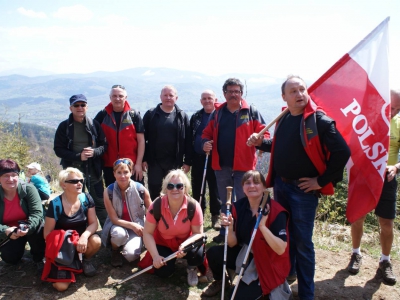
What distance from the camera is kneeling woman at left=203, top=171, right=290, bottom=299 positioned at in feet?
13.4

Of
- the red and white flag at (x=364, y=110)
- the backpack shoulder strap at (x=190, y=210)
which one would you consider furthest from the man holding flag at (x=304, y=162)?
the backpack shoulder strap at (x=190, y=210)

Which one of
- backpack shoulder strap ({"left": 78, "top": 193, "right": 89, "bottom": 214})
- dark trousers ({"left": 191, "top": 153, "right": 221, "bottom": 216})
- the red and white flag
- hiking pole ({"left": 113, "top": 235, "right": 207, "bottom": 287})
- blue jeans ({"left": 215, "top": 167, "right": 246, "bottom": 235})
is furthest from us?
dark trousers ({"left": 191, "top": 153, "right": 221, "bottom": 216})

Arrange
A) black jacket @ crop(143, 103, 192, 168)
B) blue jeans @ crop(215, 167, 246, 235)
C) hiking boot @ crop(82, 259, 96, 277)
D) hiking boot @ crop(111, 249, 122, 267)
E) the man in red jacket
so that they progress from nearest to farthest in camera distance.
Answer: hiking boot @ crop(82, 259, 96, 277), hiking boot @ crop(111, 249, 122, 267), the man in red jacket, blue jeans @ crop(215, 167, 246, 235), black jacket @ crop(143, 103, 192, 168)

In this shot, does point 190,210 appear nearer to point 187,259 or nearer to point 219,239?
point 187,259

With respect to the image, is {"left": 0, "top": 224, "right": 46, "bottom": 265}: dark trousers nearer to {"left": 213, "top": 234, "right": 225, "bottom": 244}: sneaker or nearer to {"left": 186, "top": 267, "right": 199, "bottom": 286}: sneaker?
{"left": 186, "top": 267, "right": 199, "bottom": 286}: sneaker

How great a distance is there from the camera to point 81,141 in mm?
6113

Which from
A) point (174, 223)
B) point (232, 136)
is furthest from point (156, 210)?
point (232, 136)

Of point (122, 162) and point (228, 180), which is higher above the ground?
point (122, 162)

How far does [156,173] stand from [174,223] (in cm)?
211

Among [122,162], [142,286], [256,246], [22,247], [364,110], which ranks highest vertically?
[364,110]

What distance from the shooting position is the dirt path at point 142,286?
4.63 metres

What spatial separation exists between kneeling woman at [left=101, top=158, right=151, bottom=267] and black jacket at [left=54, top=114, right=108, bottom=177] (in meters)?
0.94

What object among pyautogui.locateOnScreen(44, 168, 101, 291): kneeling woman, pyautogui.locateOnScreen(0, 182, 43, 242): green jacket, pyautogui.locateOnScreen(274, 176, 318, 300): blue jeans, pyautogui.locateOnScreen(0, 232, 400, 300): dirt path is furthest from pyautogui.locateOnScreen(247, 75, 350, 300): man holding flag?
pyautogui.locateOnScreen(0, 182, 43, 242): green jacket

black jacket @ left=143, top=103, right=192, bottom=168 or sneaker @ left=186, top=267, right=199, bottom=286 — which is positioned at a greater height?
black jacket @ left=143, top=103, right=192, bottom=168
